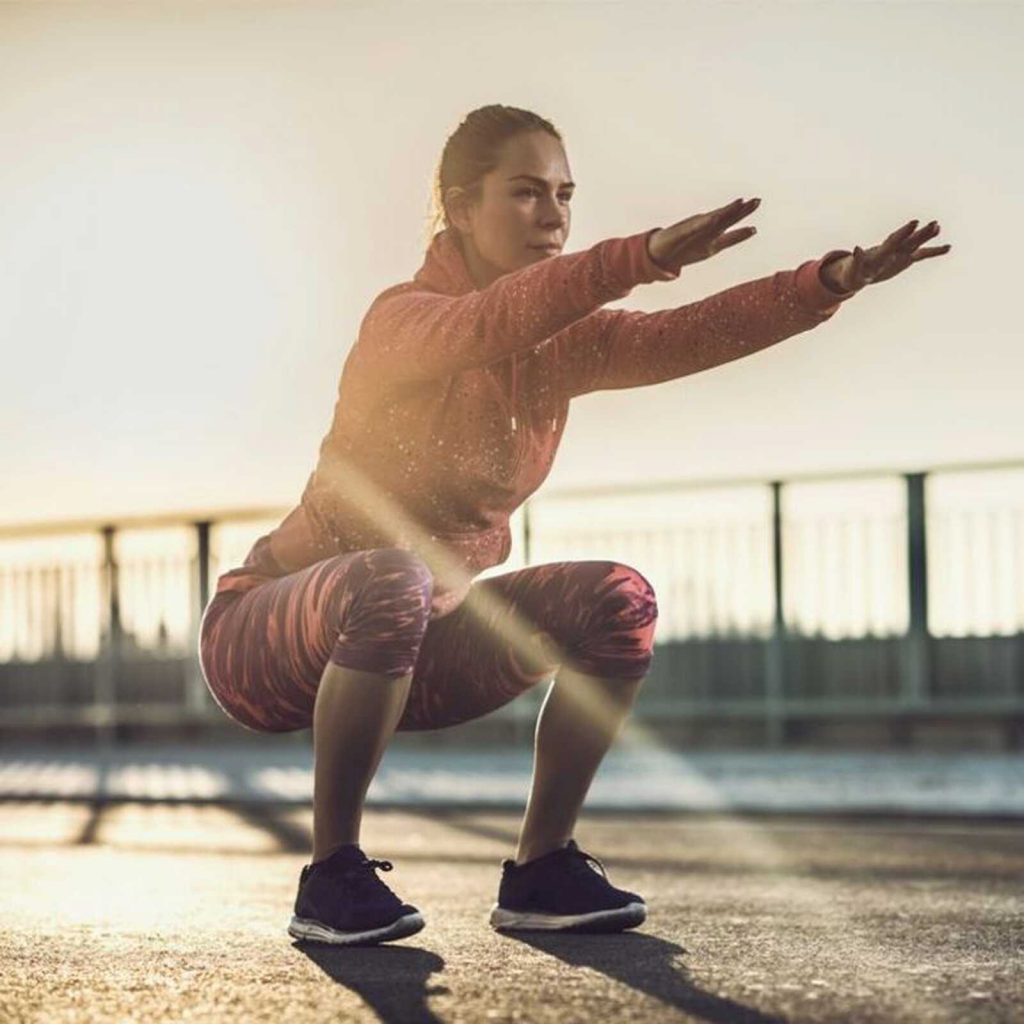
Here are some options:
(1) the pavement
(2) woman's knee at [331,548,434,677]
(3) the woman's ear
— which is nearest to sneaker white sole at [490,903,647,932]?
(2) woman's knee at [331,548,434,677]

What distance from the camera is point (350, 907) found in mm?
3496

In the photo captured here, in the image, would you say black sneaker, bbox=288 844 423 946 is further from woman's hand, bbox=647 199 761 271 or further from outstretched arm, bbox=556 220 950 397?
woman's hand, bbox=647 199 761 271

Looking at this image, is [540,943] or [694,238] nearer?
[694,238]

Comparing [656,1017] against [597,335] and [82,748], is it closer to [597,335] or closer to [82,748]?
[597,335]

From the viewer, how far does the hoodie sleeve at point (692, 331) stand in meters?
3.49

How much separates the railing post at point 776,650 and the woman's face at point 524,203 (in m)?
7.74

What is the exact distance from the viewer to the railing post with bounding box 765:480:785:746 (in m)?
11.4

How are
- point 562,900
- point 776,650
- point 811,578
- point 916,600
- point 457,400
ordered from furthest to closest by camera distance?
1. point 776,650
2. point 811,578
3. point 916,600
4. point 562,900
5. point 457,400

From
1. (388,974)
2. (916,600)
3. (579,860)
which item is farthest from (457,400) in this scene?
(916,600)

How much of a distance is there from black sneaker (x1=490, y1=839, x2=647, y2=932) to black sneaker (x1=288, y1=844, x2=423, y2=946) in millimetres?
349

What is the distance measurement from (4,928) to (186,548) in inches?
365

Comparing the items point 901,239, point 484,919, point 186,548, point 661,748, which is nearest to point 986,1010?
point 901,239

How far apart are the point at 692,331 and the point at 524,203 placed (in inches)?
14.8

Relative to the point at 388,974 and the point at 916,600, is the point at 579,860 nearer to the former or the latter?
the point at 388,974
